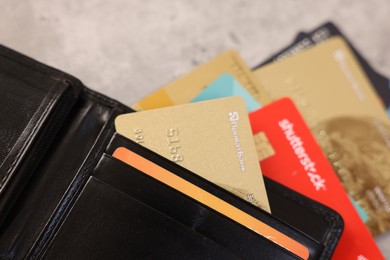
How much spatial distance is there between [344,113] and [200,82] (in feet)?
1.00

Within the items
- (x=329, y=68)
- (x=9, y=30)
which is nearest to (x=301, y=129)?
(x=329, y=68)

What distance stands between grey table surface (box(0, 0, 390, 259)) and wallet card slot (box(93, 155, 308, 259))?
0.29 metres

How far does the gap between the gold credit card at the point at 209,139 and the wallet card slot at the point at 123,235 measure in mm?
99

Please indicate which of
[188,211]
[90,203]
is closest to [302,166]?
[188,211]

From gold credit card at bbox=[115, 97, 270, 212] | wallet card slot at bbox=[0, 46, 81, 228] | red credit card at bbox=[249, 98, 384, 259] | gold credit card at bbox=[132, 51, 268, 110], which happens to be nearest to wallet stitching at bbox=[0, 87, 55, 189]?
wallet card slot at bbox=[0, 46, 81, 228]

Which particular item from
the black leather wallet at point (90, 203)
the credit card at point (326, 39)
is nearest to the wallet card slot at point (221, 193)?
the black leather wallet at point (90, 203)

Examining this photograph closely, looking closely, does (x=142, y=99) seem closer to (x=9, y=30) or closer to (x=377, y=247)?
(x=9, y=30)

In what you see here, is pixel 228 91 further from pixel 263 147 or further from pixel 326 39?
pixel 326 39

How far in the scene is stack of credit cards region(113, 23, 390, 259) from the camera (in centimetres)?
65

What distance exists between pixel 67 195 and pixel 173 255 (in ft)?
0.59

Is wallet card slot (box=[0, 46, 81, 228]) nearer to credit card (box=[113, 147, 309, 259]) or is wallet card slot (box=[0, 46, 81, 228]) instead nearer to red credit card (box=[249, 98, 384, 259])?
credit card (box=[113, 147, 309, 259])

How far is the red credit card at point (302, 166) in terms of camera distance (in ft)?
2.47

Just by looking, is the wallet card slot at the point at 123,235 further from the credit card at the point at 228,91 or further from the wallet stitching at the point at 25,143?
the credit card at the point at 228,91

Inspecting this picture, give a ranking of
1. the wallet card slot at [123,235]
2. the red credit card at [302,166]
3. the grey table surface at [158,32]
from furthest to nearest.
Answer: the grey table surface at [158,32], the red credit card at [302,166], the wallet card slot at [123,235]
